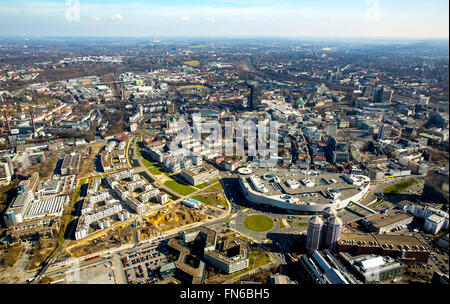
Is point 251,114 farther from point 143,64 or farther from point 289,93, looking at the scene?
point 143,64

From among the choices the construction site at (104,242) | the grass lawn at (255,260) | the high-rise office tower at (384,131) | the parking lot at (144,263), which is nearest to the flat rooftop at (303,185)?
the grass lawn at (255,260)

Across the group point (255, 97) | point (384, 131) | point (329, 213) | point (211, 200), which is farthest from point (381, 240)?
point (255, 97)

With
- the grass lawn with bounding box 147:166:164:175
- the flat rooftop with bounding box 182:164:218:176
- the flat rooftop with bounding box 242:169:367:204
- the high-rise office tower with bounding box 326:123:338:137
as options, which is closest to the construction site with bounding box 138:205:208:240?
the flat rooftop with bounding box 182:164:218:176

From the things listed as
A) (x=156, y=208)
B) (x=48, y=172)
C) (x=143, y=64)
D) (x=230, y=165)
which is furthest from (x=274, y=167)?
(x=143, y=64)

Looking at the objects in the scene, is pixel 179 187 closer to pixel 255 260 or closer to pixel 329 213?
pixel 255 260

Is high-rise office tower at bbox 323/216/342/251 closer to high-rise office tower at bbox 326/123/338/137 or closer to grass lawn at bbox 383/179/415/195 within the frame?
grass lawn at bbox 383/179/415/195

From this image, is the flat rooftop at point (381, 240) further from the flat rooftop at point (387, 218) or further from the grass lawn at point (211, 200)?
the grass lawn at point (211, 200)
